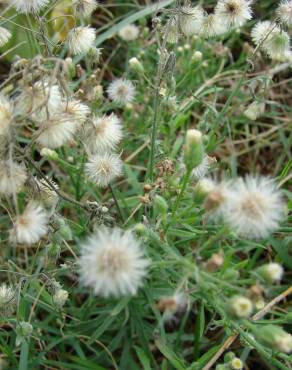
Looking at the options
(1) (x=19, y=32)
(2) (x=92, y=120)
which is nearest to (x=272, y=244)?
(2) (x=92, y=120)

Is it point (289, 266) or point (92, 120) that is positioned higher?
point (92, 120)

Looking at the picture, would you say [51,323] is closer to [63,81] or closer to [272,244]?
[272,244]

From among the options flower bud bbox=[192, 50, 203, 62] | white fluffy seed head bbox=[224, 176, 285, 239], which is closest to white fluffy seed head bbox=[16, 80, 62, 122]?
white fluffy seed head bbox=[224, 176, 285, 239]

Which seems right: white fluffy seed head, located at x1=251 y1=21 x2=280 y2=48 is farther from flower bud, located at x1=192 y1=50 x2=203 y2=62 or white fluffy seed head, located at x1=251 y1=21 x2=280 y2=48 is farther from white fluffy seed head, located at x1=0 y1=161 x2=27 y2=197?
white fluffy seed head, located at x1=0 y1=161 x2=27 y2=197

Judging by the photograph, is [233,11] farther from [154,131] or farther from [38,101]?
[38,101]

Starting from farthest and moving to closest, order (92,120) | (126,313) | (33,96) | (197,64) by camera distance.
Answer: (197,64)
(126,313)
(92,120)
(33,96)

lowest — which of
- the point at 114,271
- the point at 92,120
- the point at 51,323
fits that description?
the point at 51,323
